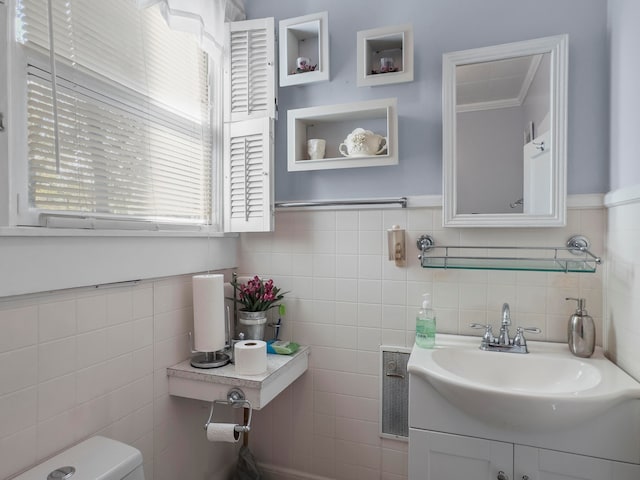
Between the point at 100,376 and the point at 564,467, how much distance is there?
143 centimetres

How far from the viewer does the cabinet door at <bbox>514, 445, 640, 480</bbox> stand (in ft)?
3.50

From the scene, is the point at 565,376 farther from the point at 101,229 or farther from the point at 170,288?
the point at 101,229

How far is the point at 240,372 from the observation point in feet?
4.62

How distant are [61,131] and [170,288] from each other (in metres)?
0.66

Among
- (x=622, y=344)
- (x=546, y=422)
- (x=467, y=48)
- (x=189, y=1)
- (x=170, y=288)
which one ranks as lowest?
(x=546, y=422)

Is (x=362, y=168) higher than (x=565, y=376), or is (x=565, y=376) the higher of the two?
(x=362, y=168)

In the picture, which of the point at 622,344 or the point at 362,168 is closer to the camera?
the point at 622,344

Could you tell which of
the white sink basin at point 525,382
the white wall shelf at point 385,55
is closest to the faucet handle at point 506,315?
the white sink basin at point 525,382

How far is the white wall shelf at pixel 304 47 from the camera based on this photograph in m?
1.66

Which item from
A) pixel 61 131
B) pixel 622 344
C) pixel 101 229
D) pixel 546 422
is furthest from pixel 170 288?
pixel 622 344

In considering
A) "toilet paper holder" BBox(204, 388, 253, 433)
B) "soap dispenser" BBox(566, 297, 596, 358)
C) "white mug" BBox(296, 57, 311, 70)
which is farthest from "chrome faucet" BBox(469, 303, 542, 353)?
"white mug" BBox(296, 57, 311, 70)

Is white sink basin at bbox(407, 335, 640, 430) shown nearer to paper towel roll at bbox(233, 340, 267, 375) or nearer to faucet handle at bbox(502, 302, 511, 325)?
faucet handle at bbox(502, 302, 511, 325)

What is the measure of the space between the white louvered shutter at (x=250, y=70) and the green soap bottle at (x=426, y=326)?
3.47ft

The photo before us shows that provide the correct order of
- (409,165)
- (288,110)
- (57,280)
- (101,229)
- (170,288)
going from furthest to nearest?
(288,110), (409,165), (170,288), (101,229), (57,280)
